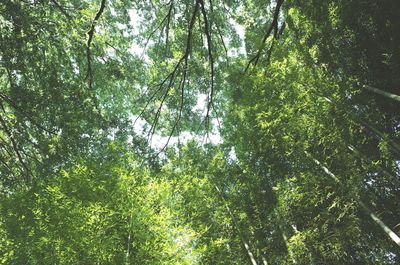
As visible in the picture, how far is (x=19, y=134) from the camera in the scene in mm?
6523

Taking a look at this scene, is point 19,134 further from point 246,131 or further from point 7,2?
point 246,131

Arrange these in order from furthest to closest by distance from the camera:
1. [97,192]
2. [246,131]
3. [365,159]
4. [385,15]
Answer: [246,131]
[97,192]
[365,159]
[385,15]

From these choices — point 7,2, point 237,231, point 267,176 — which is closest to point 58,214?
point 7,2

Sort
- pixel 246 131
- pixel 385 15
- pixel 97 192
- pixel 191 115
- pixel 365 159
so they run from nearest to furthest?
pixel 385 15 → pixel 365 159 → pixel 97 192 → pixel 246 131 → pixel 191 115

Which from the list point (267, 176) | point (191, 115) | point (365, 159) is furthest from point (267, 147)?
point (191, 115)

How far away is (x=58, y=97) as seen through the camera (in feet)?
19.7

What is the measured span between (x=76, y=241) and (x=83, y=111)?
269 centimetres

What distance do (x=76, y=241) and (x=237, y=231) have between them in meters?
3.58

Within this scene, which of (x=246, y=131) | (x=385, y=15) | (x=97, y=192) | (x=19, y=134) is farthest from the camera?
(x=246, y=131)

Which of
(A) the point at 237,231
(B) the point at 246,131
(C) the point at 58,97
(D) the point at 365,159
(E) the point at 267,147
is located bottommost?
(D) the point at 365,159

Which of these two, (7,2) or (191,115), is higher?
(191,115)

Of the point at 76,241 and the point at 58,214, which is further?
the point at 58,214

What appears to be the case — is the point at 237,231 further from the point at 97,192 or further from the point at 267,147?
the point at 97,192

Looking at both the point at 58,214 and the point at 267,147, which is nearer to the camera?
the point at 58,214
